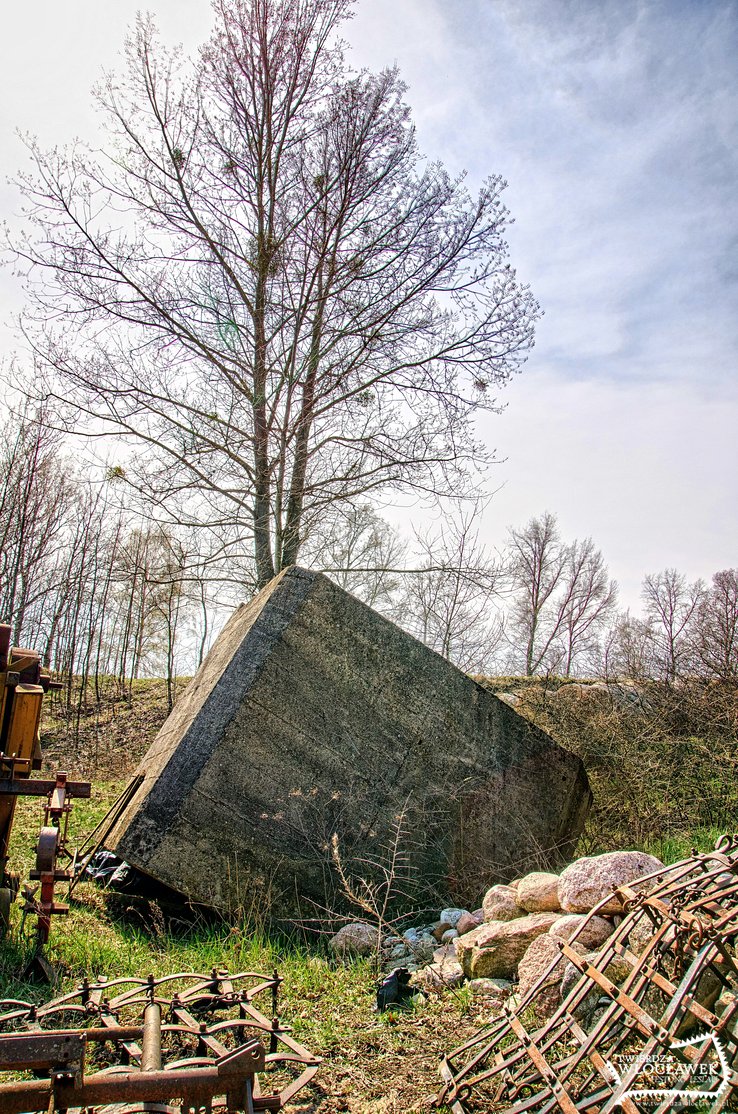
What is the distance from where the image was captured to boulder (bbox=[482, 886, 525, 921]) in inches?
148

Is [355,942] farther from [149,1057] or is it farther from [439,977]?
[149,1057]

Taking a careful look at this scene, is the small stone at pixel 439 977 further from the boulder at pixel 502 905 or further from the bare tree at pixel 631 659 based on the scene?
the bare tree at pixel 631 659

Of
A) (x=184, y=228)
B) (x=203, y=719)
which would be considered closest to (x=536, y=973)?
(x=203, y=719)

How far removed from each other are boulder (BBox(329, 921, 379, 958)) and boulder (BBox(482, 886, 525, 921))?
26.0 inches

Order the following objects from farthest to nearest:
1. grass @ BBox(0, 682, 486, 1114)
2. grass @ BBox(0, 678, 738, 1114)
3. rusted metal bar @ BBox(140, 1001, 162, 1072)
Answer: grass @ BBox(0, 678, 738, 1114), grass @ BBox(0, 682, 486, 1114), rusted metal bar @ BBox(140, 1001, 162, 1072)

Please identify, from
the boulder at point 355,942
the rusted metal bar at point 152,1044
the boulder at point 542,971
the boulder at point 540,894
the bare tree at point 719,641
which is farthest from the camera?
the bare tree at point 719,641

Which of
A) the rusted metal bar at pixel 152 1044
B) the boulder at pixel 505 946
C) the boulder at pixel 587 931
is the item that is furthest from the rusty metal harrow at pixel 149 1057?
the boulder at pixel 587 931

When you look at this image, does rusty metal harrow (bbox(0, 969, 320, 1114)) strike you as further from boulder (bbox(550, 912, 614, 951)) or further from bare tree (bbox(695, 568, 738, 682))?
bare tree (bbox(695, 568, 738, 682))

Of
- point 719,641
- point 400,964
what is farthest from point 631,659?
point 400,964

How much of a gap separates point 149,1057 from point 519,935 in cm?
201

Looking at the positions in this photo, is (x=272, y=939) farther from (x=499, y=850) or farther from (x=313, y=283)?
(x=313, y=283)

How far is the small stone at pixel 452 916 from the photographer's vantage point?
423cm

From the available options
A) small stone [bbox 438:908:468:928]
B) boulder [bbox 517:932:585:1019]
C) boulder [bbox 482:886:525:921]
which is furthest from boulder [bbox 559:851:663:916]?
small stone [bbox 438:908:468:928]

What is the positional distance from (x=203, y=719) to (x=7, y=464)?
10.7 metres
